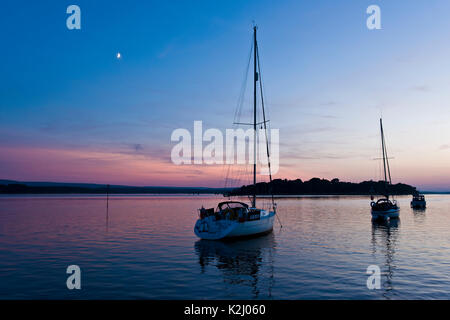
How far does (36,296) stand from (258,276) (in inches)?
391

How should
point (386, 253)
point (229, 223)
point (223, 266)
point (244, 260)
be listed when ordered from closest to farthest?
point (223, 266) → point (244, 260) → point (386, 253) → point (229, 223)

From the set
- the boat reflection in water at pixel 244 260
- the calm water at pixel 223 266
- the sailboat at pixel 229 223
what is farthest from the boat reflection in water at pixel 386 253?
the sailboat at pixel 229 223

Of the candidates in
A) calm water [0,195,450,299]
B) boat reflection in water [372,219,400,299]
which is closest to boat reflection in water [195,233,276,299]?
calm water [0,195,450,299]

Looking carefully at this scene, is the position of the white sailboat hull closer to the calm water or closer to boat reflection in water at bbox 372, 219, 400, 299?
the calm water

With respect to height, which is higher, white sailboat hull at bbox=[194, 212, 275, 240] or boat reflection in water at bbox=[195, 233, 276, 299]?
white sailboat hull at bbox=[194, 212, 275, 240]

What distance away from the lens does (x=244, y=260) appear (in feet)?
69.2

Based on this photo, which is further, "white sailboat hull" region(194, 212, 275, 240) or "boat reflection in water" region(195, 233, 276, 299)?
"white sailboat hull" region(194, 212, 275, 240)

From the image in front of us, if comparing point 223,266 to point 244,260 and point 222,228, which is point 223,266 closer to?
point 244,260

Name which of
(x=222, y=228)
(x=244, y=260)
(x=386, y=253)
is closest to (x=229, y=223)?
(x=222, y=228)

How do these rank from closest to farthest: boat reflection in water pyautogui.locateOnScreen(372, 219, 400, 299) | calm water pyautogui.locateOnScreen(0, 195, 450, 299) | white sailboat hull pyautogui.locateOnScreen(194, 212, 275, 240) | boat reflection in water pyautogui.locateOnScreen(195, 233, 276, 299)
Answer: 1. calm water pyautogui.locateOnScreen(0, 195, 450, 299)
2. boat reflection in water pyautogui.locateOnScreen(372, 219, 400, 299)
3. boat reflection in water pyautogui.locateOnScreen(195, 233, 276, 299)
4. white sailboat hull pyautogui.locateOnScreen(194, 212, 275, 240)

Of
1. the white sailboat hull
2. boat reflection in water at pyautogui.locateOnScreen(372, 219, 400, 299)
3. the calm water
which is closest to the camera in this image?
the calm water

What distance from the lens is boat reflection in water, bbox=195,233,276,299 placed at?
1550cm

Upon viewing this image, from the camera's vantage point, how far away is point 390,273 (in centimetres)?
1736

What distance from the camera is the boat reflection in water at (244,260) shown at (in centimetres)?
1550
